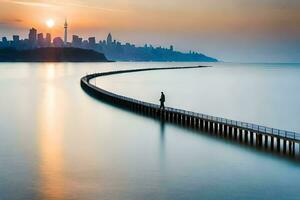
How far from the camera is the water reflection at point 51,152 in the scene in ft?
87.8

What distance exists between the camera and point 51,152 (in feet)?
120

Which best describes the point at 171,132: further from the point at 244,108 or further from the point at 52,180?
the point at 244,108

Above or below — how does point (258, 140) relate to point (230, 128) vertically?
below

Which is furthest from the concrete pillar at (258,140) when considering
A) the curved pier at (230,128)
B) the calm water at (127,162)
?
the calm water at (127,162)

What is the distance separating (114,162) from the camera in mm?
32938

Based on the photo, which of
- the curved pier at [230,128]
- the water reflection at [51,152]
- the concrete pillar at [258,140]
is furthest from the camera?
the concrete pillar at [258,140]

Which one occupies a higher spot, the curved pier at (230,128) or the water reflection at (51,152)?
the curved pier at (230,128)

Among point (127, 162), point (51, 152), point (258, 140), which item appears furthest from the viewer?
point (51, 152)

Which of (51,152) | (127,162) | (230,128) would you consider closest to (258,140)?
(230,128)

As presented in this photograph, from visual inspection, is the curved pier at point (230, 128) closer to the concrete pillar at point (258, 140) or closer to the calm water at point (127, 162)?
the concrete pillar at point (258, 140)

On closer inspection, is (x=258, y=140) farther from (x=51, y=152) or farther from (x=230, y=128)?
(x=51, y=152)

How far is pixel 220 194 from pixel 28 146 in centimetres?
1749

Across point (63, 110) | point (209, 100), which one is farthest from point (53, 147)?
point (209, 100)

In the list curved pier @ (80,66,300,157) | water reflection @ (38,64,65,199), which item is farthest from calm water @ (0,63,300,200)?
curved pier @ (80,66,300,157)
